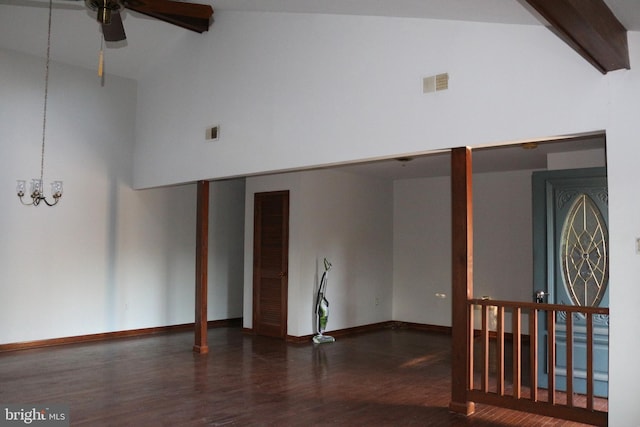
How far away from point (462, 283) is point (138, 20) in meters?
4.81

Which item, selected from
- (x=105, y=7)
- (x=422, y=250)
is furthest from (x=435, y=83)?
(x=422, y=250)

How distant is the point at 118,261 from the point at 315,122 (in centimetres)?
402

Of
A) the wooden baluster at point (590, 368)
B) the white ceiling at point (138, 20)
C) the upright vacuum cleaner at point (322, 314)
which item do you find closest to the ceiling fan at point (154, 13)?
the white ceiling at point (138, 20)

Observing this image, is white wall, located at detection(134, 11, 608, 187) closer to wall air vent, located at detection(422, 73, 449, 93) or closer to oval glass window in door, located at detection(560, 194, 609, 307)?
wall air vent, located at detection(422, 73, 449, 93)

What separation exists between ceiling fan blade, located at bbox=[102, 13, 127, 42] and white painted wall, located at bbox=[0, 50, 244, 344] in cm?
278

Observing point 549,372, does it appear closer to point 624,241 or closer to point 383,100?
point 624,241

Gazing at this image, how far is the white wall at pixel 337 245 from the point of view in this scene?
746 centimetres

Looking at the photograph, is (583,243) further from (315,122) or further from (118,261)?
(118,261)

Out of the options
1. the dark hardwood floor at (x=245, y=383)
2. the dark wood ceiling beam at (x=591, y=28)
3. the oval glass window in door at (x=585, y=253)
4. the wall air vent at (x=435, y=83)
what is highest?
the wall air vent at (x=435, y=83)

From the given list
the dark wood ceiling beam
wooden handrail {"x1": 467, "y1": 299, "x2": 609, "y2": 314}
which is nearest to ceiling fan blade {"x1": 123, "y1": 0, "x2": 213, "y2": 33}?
the dark wood ceiling beam

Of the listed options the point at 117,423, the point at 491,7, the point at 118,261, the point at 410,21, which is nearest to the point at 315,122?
the point at 410,21

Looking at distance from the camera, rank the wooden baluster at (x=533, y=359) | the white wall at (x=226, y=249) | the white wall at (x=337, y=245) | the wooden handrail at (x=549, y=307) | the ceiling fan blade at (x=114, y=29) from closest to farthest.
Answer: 1. the wooden handrail at (x=549, y=307)
2. the wooden baluster at (x=533, y=359)
3. the ceiling fan blade at (x=114, y=29)
4. the white wall at (x=337, y=245)
5. the white wall at (x=226, y=249)

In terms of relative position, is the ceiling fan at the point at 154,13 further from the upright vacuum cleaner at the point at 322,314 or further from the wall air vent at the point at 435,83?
the upright vacuum cleaner at the point at 322,314

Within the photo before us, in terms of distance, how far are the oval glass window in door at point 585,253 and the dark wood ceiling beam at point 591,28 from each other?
5.40 feet
